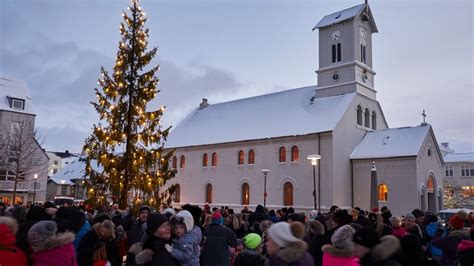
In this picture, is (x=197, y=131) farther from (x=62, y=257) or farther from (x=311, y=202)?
(x=62, y=257)

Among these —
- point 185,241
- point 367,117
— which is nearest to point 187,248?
point 185,241

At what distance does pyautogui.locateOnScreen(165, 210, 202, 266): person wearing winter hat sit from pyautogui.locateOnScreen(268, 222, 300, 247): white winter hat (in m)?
1.98

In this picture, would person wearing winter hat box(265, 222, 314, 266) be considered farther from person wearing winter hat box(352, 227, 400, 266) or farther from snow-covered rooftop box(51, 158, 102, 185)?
snow-covered rooftop box(51, 158, 102, 185)

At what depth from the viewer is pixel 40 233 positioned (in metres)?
4.93

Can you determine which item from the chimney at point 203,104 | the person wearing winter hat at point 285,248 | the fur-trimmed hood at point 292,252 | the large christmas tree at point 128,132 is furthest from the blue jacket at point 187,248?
the chimney at point 203,104

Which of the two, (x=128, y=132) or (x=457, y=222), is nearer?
(x=457, y=222)

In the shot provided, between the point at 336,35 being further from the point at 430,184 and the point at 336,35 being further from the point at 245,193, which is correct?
the point at 245,193

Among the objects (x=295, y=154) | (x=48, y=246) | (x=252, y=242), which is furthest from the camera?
(x=295, y=154)

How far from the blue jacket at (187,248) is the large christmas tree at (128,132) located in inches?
450

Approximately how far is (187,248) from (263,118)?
35.4 metres

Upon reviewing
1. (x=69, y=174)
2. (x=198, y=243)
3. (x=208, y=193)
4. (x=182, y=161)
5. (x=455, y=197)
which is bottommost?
(x=198, y=243)

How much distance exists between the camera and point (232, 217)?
12664 mm

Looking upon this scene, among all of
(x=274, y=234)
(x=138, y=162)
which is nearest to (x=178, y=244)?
(x=274, y=234)

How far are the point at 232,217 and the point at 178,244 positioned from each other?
660cm
